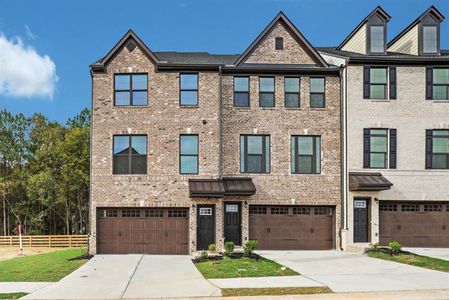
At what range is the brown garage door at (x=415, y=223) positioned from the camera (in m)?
22.2

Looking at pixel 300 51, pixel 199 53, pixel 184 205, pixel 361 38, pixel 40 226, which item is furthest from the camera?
pixel 40 226

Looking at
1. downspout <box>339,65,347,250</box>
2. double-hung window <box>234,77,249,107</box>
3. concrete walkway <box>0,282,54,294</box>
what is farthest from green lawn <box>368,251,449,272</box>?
concrete walkway <box>0,282,54,294</box>

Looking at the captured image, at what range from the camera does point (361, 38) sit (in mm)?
24141

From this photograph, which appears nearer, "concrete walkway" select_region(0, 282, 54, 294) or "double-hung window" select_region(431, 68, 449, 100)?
"concrete walkway" select_region(0, 282, 54, 294)

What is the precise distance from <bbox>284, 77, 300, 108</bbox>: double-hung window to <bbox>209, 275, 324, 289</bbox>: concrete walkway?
10.5m

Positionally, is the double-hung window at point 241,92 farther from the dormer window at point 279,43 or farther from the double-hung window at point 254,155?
the dormer window at point 279,43

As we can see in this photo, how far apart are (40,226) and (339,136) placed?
31.6 metres

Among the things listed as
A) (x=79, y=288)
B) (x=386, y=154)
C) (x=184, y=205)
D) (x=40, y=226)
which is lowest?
(x=40, y=226)

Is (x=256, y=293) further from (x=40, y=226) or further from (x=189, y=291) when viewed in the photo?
(x=40, y=226)

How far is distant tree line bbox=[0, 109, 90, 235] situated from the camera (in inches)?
1528

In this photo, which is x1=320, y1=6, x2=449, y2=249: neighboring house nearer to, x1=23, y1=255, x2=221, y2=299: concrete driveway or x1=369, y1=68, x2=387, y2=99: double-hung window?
x1=369, y1=68, x2=387, y2=99: double-hung window

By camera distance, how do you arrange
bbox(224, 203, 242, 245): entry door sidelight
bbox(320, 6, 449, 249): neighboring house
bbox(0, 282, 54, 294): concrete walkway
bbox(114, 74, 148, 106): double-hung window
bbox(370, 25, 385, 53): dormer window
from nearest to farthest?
1. bbox(0, 282, 54, 294): concrete walkway
2. bbox(224, 203, 242, 245): entry door sidelight
3. bbox(114, 74, 148, 106): double-hung window
4. bbox(320, 6, 449, 249): neighboring house
5. bbox(370, 25, 385, 53): dormer window

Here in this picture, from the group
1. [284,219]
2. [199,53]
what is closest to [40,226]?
[199,53]

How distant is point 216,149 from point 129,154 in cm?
426
